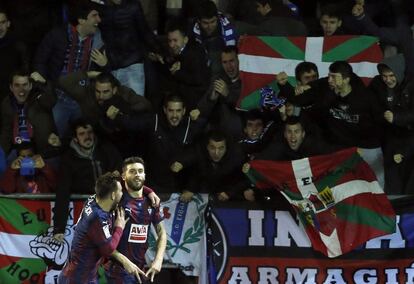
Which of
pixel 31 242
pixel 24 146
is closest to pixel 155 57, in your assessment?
pixel 24 146

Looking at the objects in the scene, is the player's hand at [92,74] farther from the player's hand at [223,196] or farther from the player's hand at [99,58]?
the player's hand at [223,196]

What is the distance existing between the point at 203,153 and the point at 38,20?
2.85 metres

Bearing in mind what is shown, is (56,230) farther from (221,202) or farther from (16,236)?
(221,202)

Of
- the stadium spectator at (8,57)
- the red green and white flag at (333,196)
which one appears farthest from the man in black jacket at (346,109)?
the stadium spectator at (8,57)

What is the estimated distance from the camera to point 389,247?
35.3 ft

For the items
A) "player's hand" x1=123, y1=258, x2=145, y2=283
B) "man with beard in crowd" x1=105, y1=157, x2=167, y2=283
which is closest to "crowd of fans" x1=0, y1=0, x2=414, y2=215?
"man with beard in crowd" x1=105, y1=157, x2=167, y2=283

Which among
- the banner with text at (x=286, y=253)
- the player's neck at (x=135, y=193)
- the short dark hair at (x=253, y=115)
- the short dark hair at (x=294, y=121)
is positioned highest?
the short dark hair at (x=253, y=115)

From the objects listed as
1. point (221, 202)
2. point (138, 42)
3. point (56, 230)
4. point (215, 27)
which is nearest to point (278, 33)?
point (215, 27)

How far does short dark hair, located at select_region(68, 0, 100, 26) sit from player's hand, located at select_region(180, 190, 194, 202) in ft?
7.73

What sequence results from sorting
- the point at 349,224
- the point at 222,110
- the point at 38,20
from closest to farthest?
the point at 349,224 < the point at 222,110 < the point at 38,20

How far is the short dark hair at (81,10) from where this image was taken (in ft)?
38.8

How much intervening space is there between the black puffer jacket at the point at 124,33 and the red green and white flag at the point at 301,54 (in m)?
1.07

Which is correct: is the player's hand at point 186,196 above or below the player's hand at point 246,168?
below

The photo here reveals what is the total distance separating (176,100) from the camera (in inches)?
440
